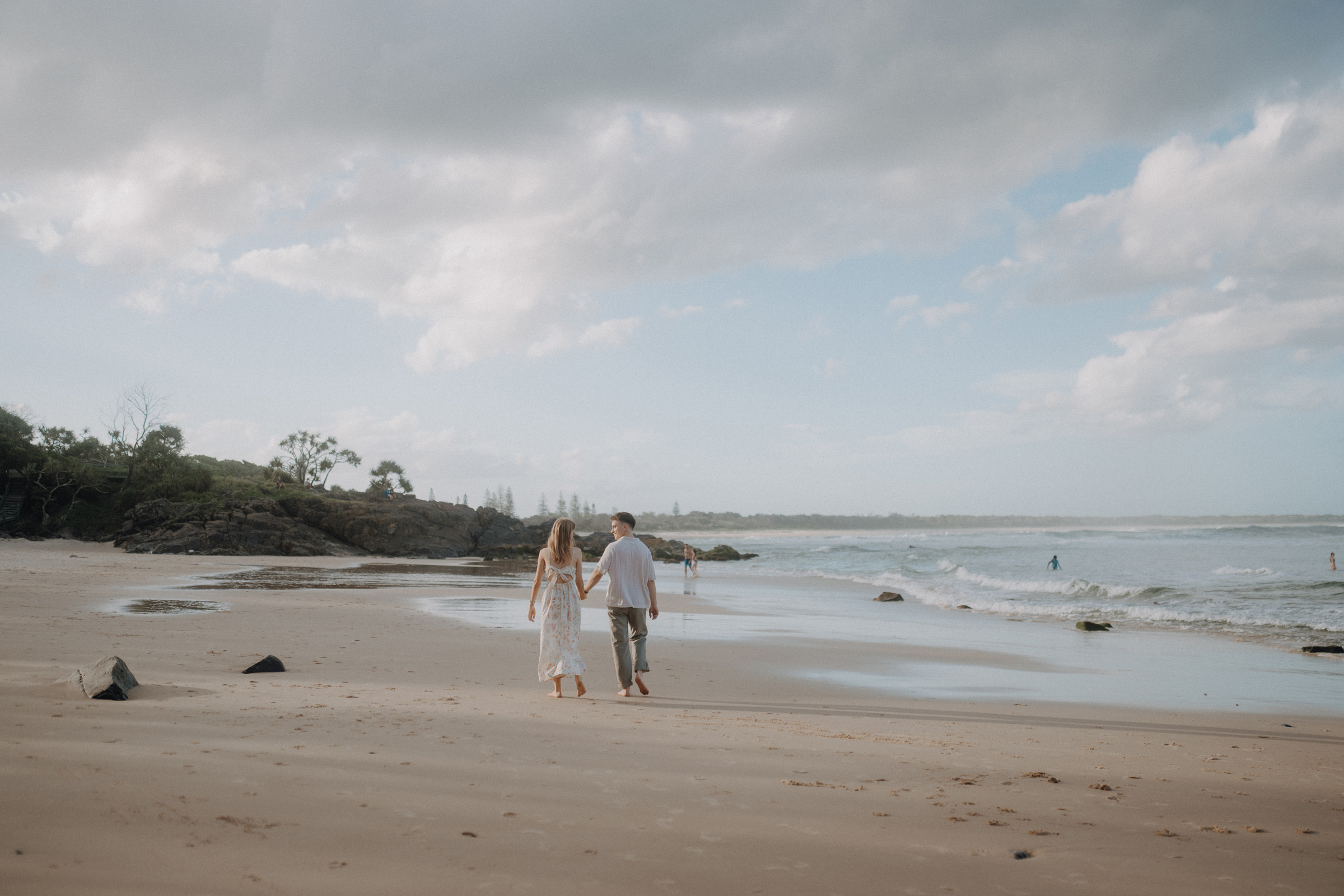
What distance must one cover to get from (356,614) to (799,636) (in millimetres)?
9108

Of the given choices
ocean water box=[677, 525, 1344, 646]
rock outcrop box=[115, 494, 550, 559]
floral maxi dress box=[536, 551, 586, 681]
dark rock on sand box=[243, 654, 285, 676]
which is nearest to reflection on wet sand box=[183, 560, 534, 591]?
rock outcrop box=[115, 494, 550, 559]

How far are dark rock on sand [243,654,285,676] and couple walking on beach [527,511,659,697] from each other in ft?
9.91

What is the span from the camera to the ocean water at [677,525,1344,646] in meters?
19.0

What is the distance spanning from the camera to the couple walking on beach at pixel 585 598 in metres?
8.32

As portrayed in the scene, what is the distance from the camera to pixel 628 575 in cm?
881

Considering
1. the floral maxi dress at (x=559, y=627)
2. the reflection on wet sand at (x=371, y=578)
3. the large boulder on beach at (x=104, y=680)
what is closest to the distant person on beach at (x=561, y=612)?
the floral maxi dress at (x=559, y=627)

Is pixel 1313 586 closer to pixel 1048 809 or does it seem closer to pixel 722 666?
pixel 722 666

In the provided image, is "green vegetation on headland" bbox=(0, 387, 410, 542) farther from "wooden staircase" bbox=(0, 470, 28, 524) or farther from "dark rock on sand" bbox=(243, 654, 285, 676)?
"dark rock on sand" bbox=(243, 654, 285, 676)

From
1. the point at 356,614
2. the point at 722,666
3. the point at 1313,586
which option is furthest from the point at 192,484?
the point at 1313,586

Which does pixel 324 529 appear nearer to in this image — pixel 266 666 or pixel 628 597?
pixel 266 666

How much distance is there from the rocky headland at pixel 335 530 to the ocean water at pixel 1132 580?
14225 mm

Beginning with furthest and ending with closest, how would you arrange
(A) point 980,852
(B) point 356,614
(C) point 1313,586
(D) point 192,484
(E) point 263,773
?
(D) point 192,484
(C) point 1313,586
(B) point 356,614
(E) point 263,773
(A) point 980,852

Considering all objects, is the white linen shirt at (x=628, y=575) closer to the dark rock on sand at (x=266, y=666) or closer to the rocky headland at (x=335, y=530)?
the dark rock on sand at (x=266, y=666)

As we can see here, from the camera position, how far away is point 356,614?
1536cm
